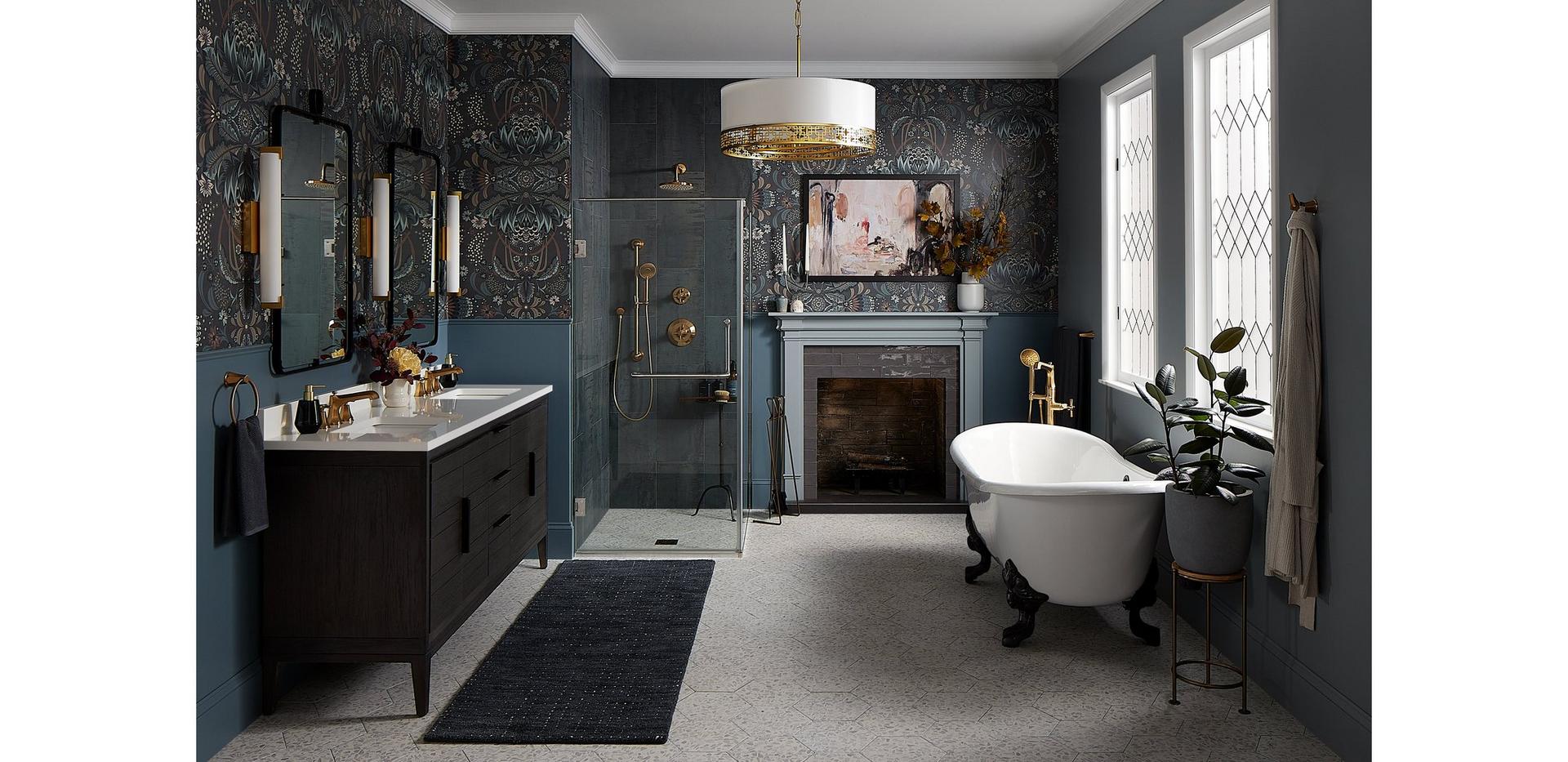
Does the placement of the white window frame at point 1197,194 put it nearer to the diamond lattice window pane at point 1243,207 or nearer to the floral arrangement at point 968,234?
the diamond lattice window pane at point 1243,207

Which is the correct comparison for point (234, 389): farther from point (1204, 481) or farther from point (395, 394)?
point (1204, 481)

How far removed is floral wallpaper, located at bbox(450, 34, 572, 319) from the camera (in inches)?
184

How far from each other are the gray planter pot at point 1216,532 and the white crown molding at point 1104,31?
227cm

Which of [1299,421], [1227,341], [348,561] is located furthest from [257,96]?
[1299,421]

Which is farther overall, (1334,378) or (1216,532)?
(1216,532)

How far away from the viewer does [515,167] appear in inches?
185

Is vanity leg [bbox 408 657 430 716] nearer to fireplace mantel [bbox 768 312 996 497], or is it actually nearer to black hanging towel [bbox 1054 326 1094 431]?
fireplace mantel [bbox 768 312 996 497]

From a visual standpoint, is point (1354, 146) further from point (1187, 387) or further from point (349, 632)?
point (349, 632)

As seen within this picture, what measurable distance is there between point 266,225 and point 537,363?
1982 millimetres

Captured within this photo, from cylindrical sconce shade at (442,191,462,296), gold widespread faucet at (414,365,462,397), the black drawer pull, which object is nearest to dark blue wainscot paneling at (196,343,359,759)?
the black drawer pull

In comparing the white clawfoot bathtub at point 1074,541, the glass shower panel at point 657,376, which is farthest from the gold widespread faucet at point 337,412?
the white clawfoot bathtub at point 1074,541

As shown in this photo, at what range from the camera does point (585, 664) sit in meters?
3.38

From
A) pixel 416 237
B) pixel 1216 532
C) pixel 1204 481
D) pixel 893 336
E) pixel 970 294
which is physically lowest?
pixel 1216 532
